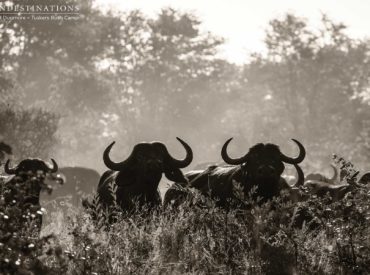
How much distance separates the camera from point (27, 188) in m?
5.12

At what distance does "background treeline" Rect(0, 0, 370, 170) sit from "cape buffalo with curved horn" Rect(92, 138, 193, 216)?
1648 inches

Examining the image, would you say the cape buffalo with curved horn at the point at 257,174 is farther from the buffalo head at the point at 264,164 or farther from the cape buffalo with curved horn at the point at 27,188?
the cape buffalo with curved horn at the point at 27,188

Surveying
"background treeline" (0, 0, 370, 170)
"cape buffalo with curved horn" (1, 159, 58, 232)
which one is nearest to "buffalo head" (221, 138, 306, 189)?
"cape buffalo with curved horn" (1, 159, 58, 232)

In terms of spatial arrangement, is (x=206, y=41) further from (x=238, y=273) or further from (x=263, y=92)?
(x=238, y=273)

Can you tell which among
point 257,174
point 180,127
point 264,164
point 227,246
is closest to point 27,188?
point 227,246

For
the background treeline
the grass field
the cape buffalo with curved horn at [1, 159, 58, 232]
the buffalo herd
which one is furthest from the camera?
the background treeline

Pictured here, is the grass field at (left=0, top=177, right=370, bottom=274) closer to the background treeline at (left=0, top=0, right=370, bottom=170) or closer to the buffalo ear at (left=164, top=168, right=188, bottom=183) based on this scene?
the buffalo ear at (left=164, top=168, right=188, bottom=183)

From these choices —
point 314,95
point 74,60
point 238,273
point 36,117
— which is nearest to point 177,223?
point 238,273

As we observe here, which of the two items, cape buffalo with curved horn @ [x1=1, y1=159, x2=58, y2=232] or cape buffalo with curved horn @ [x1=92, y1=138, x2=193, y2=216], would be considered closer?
cape buffalo with curved horn @ [x1=1, y1=159, x2=58, y2=232]

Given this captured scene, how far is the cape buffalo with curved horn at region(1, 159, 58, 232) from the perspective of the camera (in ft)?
16.2

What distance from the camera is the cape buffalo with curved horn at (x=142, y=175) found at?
34.3 ft

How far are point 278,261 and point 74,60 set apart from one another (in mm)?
54096

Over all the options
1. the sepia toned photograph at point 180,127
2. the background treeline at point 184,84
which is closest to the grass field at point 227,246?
the sepia toned photograph at point 180,127

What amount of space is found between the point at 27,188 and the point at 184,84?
64394mm
